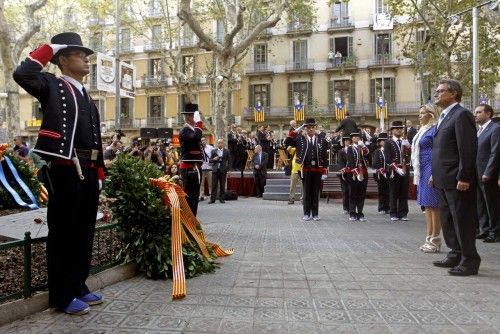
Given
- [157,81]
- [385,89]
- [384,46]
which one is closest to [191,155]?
[385,89]

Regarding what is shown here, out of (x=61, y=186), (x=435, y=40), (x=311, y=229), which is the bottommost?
(x=311, y=229)

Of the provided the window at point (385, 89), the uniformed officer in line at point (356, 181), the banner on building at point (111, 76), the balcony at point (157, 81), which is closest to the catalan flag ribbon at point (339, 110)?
the window at point (385, 89)

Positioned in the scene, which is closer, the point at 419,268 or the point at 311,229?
the point at 419,268

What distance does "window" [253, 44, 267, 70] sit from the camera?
4642 cm

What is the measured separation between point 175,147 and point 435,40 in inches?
533

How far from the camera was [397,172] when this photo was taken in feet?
37.3

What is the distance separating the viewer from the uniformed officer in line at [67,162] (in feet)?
13.2

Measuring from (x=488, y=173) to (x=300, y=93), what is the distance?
38.3 m

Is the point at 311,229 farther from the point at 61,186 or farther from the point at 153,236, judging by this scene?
the point at 61,186

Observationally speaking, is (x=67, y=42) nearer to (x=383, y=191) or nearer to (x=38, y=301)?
(x=38, y=301)

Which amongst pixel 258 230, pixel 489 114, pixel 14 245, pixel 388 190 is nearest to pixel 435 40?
pixel 388 190

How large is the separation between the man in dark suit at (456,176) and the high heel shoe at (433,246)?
1047 millimetres

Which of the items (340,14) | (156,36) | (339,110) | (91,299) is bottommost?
(91,299)

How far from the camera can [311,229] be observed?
9.59 meters
